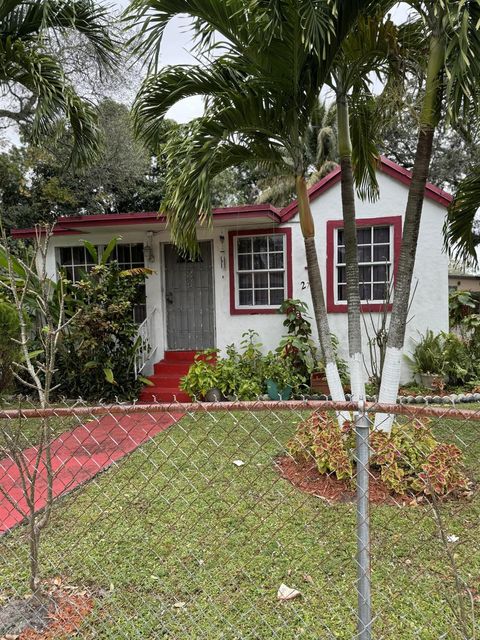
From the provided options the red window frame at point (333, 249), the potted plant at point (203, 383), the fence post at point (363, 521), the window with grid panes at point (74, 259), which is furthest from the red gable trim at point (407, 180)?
the fence post at point (363, 521)

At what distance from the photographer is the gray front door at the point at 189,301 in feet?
29.7

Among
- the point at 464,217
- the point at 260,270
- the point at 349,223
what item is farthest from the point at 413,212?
the point at 260,270

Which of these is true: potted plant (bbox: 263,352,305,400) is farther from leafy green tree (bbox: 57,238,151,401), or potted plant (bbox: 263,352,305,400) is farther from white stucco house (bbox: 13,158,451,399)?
leafy green tree (bbox: 57,238,151,401)

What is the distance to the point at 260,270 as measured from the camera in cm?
857

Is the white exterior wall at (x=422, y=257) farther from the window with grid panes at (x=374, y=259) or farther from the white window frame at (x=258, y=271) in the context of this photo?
the white window frame at (x=258, y=271)

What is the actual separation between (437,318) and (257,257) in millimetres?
3467

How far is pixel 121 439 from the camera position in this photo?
578 cm

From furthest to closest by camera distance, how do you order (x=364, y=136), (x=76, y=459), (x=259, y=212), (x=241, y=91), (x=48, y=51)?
(x=259, y=212) < (x=48, y=51) < (x=364, y=136) < (x=76, y=459) < (x=241, y=91)

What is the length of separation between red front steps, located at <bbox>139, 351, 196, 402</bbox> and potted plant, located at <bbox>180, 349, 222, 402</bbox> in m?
0.31

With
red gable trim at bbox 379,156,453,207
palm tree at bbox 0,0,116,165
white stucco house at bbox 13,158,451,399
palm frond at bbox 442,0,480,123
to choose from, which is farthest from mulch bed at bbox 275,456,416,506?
red gable trim at bbox 379,156,453,207

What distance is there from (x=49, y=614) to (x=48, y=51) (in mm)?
6541

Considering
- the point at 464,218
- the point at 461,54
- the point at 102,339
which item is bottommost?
the point at 102,339

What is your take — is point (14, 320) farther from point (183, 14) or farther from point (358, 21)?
point (358, 21)

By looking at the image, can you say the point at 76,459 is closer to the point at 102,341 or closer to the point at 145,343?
the point at 102,341
